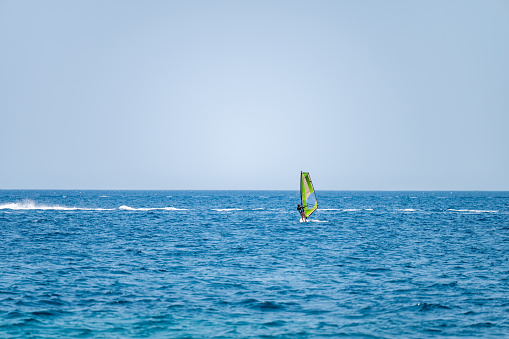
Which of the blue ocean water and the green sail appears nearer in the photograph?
the blue ocean water

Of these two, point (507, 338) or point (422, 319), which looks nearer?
point (507, 338)

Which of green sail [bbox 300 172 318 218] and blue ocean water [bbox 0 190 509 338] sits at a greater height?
green sail [bbox 300 172 318 218]

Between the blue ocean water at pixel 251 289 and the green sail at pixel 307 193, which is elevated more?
the green sail at pixel 307 193

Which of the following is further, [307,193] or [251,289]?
[307,193]

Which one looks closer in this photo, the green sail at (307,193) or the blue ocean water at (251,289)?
the blue ocean water at (251,289)

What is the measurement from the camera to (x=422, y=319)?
69.1 feet

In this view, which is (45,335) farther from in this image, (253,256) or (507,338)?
(253,256)

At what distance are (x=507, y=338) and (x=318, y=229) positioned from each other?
153 ft

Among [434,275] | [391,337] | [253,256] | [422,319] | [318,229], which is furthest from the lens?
[318,229]

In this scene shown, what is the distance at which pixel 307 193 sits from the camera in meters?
70.3

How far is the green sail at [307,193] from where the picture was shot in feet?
220

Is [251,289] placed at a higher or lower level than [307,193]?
lower

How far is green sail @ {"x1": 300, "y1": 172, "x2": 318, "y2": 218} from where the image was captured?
6712 cm

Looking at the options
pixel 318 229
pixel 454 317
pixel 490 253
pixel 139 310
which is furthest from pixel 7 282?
pixel 318 229
